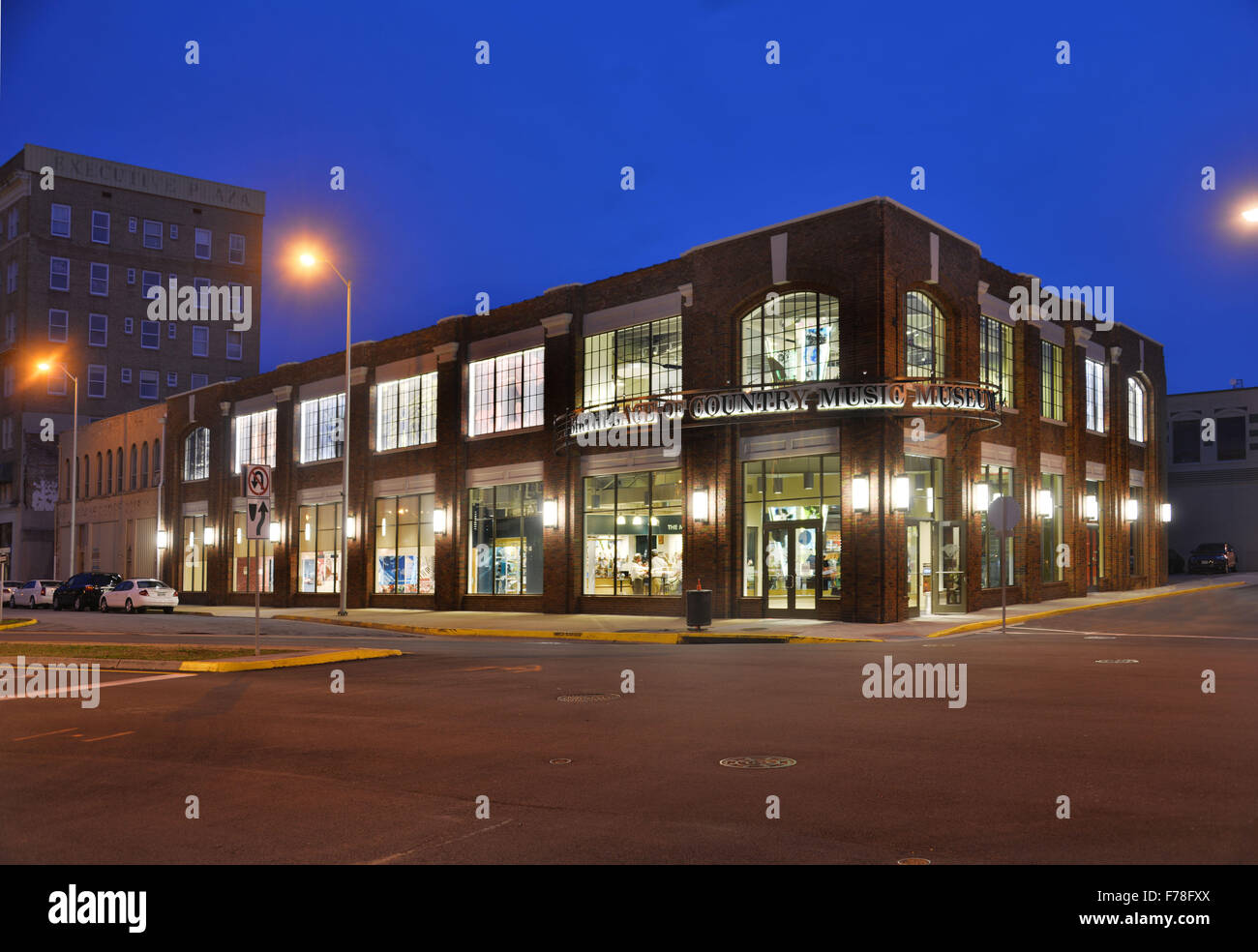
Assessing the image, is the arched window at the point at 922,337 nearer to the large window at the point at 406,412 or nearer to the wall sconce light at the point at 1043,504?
the wall sconce light at the point at 1043,504

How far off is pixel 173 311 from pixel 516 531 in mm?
49003

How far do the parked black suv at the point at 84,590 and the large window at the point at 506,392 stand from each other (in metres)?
17.1

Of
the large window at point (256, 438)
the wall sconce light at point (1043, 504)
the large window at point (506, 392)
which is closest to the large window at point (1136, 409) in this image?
the wall sconce light at point (1043, 504)

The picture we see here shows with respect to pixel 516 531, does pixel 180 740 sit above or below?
below

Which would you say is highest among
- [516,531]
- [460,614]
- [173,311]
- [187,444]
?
[173,311]

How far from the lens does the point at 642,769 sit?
27.9 feet

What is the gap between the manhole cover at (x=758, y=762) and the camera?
8.52m

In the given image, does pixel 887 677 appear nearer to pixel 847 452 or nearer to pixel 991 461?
pixel 847 452

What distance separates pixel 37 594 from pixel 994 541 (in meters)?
40.8

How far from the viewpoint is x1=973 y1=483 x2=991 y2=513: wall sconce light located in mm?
30438

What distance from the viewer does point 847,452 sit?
27.1 metres

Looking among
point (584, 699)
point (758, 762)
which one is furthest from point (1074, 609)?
point (758, 762)

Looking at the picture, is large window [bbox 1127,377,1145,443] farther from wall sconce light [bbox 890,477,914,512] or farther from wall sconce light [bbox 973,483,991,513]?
wall sconce light [bbox 890,477,914,512]
